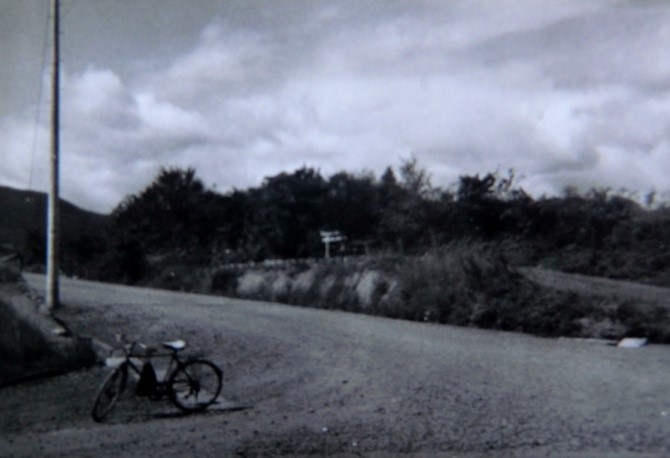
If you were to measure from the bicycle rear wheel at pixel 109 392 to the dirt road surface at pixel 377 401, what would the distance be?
154 mm

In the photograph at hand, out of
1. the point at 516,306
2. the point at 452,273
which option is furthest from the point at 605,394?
the point at 452,273

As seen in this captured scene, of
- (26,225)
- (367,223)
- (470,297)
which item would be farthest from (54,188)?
(367,223)

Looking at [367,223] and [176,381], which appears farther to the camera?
[367,223]

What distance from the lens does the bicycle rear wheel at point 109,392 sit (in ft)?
29.0

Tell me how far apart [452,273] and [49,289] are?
29.7ft

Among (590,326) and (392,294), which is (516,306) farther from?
(392,294)

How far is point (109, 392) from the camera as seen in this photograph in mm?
9133

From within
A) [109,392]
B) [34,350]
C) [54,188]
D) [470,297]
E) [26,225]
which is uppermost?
[26,225]

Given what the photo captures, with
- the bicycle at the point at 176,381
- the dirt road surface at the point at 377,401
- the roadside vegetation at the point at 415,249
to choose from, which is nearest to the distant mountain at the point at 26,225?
the roadside vegetation at the point at 415,249

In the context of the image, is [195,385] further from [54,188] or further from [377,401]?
[54,188]

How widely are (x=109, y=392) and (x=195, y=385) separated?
104 centimetres

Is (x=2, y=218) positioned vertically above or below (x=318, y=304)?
above

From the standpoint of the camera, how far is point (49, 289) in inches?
669

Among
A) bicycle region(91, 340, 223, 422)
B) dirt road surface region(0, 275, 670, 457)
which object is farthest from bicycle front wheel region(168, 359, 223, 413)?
dirt road surface region(0, 275, 670, 457)
